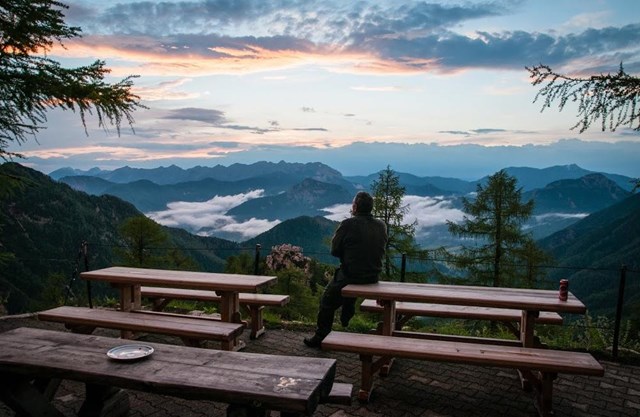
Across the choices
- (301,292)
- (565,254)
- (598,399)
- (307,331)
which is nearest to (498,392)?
(598,399)

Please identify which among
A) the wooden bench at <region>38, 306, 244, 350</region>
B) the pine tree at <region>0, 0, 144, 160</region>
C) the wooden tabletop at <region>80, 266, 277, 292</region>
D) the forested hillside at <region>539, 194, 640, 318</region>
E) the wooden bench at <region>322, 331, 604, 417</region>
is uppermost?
the pine tree at <region>0, 0, 144, 160</region>

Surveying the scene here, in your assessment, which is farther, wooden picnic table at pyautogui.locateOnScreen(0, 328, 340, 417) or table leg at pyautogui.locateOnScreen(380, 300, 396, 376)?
table leg at pyautogui.locateOnScreen(380, 300, 396, 376)

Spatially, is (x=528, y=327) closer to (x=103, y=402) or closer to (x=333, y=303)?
(x=333, y=303)

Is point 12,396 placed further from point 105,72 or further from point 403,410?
point 105,72

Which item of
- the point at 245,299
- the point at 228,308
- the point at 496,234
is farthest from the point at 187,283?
the point at 496,234

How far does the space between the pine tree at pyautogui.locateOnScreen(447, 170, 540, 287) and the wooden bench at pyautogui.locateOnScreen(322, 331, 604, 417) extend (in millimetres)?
14683

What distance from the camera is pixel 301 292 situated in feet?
73.2

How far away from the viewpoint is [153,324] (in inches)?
218

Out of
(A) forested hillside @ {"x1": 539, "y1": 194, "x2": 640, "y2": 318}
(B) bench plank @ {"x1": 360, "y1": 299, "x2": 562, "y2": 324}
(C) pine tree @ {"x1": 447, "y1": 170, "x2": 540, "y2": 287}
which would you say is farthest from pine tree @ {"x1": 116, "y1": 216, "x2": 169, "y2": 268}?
(A) forested hillside @ {"x1": 539, "y1": 194, "x2": 640, "y2": 318}

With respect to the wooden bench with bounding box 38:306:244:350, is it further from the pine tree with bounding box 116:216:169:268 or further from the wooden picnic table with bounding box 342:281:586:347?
the pine tree with bounding box 116:216:169:268

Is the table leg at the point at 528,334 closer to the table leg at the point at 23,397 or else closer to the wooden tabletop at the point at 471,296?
the wooden tabletop at the point at 471,296

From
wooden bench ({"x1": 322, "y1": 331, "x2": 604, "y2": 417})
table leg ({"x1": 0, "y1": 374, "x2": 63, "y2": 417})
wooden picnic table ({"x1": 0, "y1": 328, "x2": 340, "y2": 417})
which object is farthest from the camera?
wooden bench ({"x1": 322, "y1": 331, "x2": 604, "y2": 417})

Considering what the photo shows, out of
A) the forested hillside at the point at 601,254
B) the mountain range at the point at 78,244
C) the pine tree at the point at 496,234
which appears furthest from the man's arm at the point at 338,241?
the forested hillside at the point at 601,254

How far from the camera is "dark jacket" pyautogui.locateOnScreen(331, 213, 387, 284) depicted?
5930mm
